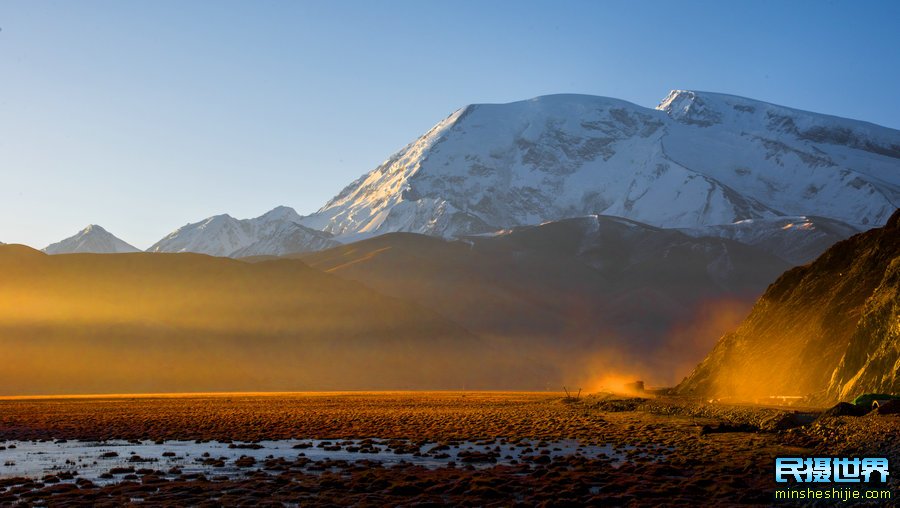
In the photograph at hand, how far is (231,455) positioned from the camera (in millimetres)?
35688

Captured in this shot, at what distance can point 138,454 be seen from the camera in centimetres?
3619

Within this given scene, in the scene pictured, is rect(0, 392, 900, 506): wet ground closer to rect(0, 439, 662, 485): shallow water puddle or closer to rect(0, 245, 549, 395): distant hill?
rect(0, 439, 662, 485): shallow water puddle

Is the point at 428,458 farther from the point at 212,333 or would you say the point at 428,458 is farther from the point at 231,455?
the point at 212,333

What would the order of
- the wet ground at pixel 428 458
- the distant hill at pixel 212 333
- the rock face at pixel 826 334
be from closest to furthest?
the wet ground at pixel 428 458, the rock face at pixel 826 334, the distant hill at pixel 212 333

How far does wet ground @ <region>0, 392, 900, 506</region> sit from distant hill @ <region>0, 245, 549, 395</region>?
9036 centimetres

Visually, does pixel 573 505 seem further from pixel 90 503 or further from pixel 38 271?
pixel 38 271

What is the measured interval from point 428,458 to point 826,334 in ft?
109

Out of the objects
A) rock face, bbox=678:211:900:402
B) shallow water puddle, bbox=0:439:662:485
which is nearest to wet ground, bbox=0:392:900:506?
shallow water puddle, bbox=0:439:662:485

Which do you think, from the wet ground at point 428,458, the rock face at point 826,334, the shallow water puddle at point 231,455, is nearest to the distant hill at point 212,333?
the wet ground at point 428,458

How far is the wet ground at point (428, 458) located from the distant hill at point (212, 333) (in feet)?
296

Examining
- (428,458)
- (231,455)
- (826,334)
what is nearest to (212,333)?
(826,334)

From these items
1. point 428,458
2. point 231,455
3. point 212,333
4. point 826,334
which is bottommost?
point 428,458

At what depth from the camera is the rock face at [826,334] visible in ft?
141

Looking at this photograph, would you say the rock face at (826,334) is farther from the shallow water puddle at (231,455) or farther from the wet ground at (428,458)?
the shallow water puddle at (231,455)
